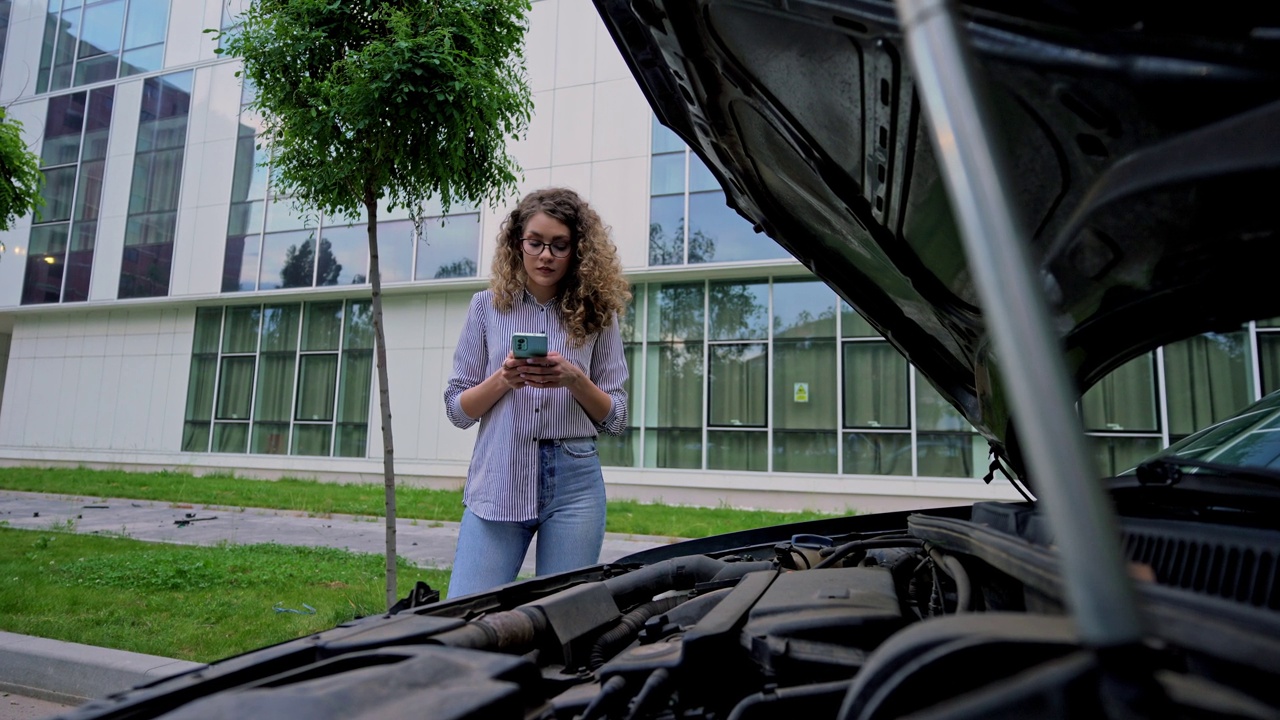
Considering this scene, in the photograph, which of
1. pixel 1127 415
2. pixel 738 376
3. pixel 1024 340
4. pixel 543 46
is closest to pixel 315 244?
pixel 543 46

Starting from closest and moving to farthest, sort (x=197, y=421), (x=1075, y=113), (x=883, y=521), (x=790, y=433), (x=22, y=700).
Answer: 1. (x=1075, y=113)
2. (x=883, y=521)
3. (x=22, y=700)
4. (x=790, y=433)
5. (x=197, y=421)

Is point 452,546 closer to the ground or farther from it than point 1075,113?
closer to the ground

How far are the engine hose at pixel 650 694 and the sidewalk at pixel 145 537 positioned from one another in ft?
9.59

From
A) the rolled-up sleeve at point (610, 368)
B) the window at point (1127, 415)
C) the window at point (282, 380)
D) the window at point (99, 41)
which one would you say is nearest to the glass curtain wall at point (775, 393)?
the window at point (1127, 415)

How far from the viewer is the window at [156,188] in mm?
14852

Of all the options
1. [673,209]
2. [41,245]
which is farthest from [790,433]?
[41,245]

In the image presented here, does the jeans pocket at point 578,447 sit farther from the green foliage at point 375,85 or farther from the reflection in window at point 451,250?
the reflection in window at point 451,250

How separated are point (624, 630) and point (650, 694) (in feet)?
1.62

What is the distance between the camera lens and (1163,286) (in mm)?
1026

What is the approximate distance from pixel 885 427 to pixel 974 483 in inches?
53.6

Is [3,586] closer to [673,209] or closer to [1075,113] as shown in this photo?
[1075,113]

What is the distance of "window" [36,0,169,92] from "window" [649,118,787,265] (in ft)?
→ 37.8

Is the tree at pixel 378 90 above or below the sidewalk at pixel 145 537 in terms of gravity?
above

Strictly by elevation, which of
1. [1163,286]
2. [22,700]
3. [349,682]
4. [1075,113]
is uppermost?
[1075,113]
